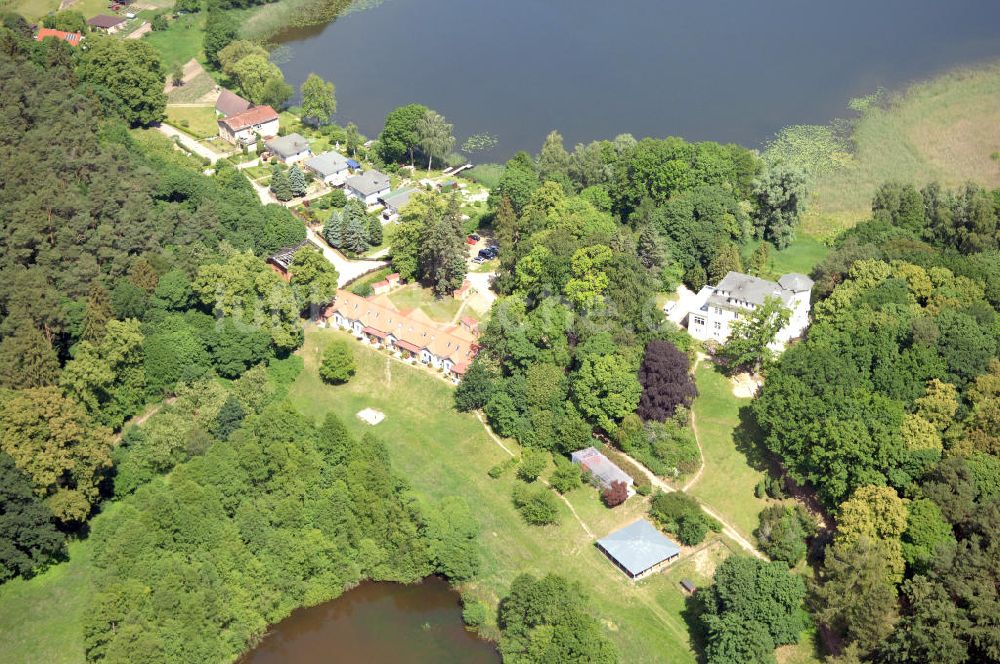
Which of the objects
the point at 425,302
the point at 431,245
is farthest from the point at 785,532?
the point at 431,245

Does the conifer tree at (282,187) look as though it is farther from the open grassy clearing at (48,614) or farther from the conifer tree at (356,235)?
the open grassy clearing at (48,614)

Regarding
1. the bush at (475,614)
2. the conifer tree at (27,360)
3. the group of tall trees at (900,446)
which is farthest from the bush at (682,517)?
the conifer tree at (27,360)

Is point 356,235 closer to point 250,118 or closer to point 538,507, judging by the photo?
point 250,118

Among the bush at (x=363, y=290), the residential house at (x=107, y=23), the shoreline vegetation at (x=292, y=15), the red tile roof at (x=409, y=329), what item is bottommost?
the residential house at (x=107, y=23)

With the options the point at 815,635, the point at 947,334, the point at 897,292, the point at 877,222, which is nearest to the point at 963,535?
the point at 815,635

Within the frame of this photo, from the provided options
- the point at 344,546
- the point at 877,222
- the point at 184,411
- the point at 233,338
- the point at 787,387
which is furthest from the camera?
the point at 877,222

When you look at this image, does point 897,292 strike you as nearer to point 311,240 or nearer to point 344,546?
point 344,546
